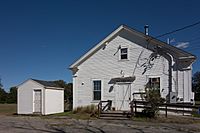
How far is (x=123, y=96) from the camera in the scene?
21.1 metres

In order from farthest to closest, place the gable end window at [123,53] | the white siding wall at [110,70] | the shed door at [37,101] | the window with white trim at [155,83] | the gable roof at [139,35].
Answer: the shed door at [37,101] → the gable end window at [123,53] → the white siding wall at [110,70] → the window with white trim at [155,83] → the gable roof at [139,35]

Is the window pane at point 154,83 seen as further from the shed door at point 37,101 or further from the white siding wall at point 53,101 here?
the shed door at point 37,101

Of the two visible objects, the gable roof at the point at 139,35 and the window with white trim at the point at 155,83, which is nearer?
the gable roof at the point at 139,35

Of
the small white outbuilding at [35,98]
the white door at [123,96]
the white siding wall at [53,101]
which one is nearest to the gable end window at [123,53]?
the white door at [123,96]

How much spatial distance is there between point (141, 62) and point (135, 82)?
5.32ft

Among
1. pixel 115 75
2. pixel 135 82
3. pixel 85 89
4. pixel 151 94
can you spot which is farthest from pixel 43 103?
pixel 151 94

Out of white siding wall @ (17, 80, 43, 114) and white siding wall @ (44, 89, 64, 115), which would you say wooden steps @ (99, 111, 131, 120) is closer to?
white siding wall @ (44, 89, 64, 115)

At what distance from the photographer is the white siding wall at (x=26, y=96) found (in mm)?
23859

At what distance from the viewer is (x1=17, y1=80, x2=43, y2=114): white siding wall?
939 inches

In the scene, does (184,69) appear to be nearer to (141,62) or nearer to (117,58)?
(141,62)

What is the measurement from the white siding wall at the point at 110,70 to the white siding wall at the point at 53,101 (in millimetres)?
2746

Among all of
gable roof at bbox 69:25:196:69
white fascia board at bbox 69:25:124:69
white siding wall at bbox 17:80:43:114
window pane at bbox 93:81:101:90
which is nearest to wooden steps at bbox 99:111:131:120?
window pane at bbox 93:81:101:90

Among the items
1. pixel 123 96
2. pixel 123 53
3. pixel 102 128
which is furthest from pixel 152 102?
pixel 123 53

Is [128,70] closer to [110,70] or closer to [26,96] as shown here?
[110,70]
